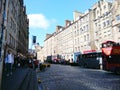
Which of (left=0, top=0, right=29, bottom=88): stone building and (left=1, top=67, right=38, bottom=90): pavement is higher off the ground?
(left=0, top=0, right=29, bottom=88): stone building

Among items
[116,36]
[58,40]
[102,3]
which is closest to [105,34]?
[116,36]

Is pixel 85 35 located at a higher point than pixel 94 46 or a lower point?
higher

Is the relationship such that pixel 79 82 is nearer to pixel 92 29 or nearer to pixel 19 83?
pixel 19 83

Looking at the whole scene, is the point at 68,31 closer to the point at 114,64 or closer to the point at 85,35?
the point at 85,35

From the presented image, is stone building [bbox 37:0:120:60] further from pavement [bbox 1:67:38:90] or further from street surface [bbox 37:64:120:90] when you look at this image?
pavement [bbox 1:67:38:90]

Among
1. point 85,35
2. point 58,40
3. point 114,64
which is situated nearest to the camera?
point 114,64

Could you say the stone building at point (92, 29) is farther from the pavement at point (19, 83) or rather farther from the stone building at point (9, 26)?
the pavement at point (19, 83)

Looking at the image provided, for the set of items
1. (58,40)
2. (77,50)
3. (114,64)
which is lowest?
(114,64)

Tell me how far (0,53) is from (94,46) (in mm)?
51280

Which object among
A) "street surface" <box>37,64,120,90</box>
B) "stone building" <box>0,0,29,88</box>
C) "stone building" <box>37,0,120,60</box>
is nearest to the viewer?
"stone building" <box>0,0,29,88</box>

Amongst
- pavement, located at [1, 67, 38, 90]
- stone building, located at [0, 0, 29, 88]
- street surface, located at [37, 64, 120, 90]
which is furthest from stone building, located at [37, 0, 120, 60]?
pavement, located at [1, 67, 38, 90]

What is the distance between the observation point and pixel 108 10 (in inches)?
2063

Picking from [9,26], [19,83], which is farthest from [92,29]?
[19,83]

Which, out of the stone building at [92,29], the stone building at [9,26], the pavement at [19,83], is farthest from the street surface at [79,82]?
the stone building at [92,29]
